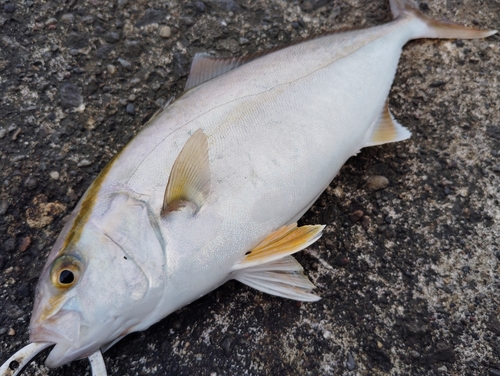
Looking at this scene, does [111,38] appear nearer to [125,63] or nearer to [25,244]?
[125,63]

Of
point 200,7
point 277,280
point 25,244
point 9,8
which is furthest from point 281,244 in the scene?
point 9,8

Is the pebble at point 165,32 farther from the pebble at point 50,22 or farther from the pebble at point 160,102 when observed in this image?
the pebble at point 50,22

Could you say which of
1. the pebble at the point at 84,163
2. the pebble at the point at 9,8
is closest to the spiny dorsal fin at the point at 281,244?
the pebble at the point at 84,163

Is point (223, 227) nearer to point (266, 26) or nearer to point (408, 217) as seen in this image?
point (408, 217)

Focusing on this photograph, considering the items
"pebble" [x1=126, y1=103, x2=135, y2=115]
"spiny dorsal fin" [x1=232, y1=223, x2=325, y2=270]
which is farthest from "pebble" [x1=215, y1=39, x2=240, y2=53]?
"spiny dorsal fin" [x1=232, y1=223, x2=325, y2=270]

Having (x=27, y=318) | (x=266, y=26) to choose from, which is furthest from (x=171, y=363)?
(x=266, y=26)

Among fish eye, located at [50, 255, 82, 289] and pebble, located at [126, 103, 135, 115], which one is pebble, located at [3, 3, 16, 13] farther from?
fish eye, located at [50, 255, 82, 289]

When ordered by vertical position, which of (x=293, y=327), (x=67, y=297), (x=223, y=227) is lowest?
(x=293, y=327)
